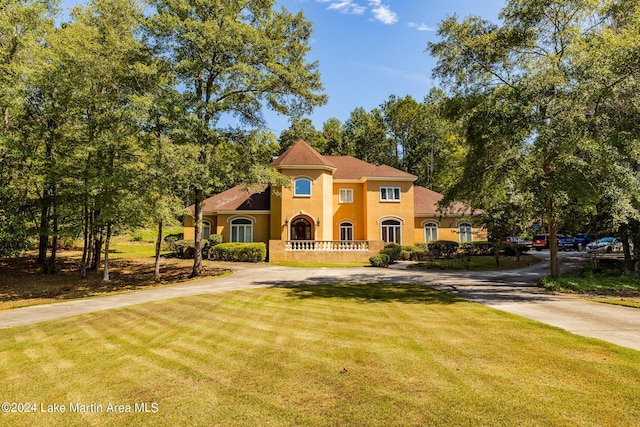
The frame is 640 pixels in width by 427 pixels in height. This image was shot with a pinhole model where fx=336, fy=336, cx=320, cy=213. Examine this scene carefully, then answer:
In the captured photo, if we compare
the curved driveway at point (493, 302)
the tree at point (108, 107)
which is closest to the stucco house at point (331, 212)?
the curved driveway at point (493, 302)

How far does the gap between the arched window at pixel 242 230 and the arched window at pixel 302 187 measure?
5774 millimetres

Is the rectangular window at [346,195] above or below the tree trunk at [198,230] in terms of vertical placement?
above

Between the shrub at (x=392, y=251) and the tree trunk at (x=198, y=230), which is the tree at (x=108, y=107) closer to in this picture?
the tree trunk at (x=198, y=230)

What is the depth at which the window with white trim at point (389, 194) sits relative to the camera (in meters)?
31.5

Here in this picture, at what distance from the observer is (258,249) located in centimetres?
2642

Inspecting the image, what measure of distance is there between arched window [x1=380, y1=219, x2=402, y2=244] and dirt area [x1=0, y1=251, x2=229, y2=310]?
624 inches

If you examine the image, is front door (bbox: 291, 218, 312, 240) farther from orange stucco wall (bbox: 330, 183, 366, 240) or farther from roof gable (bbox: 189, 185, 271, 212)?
roof gable (bbox: 189, 185, 271, 212)

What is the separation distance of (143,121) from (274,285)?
9877mm

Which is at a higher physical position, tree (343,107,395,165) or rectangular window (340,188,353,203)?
tree (343,107,395,165)

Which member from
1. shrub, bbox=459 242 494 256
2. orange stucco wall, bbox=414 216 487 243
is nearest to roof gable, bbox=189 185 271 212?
orange stucco wall, bbox=414 216 487 243

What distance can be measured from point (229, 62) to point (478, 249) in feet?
87.9

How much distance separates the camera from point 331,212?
30.8m

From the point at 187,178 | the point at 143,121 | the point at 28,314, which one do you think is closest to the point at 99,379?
the point at 28,314

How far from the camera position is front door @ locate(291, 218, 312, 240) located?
102ft
